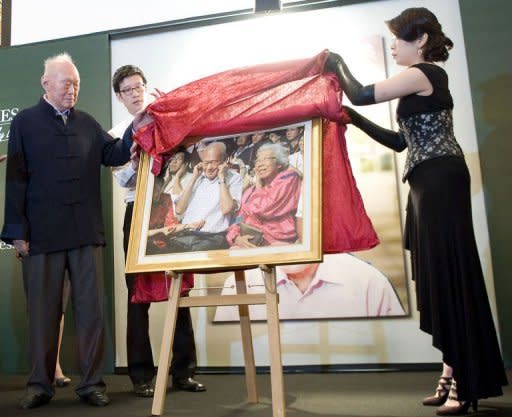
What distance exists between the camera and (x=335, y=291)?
10.5 ft

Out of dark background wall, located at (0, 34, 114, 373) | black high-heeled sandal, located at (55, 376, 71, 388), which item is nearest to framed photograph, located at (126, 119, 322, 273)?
black high-heeled sandal, located at (55, 376, 71, 388)

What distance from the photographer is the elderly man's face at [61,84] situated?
2.62 meters

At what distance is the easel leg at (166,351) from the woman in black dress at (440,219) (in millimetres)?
914

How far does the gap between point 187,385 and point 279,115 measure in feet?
4.76

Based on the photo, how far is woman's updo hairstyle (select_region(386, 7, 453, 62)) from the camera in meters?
2.08

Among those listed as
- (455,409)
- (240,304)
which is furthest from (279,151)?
(455,409)

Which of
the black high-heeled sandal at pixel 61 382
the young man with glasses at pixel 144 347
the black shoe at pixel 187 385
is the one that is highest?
the young man with glasses at pixel 144 347

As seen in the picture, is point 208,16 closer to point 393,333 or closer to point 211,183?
point 211,183

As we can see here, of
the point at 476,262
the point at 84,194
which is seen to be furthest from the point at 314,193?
the point at 84,194

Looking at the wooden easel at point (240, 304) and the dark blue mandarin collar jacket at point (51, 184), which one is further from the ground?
Answer: the dark blue mandarin collar jacket at point (51, 184)

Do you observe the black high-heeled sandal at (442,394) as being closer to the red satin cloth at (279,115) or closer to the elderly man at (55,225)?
the red satin cloth at (279,115)

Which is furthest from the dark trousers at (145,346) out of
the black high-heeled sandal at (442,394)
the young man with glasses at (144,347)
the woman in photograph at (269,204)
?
the black high-heeled sandal at (442,394)

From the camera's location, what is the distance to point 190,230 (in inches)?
81.7

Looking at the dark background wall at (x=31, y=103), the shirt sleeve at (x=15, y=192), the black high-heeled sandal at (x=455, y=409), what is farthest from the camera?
the dark background wall at (x=31, y=103)
